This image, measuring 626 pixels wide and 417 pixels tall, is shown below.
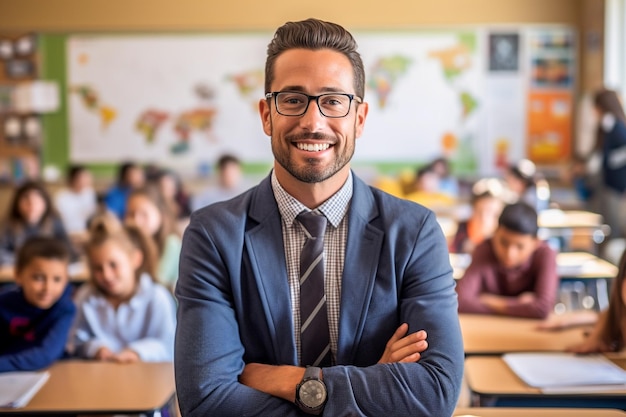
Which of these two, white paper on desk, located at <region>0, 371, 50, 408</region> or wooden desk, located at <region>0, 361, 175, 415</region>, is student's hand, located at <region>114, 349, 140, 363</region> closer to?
wooden desk, located at <region>0, 361, 175, 415</region>

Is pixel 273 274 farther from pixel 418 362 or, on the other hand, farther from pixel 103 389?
pixel 103 389

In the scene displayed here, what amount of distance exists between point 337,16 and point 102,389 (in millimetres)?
6007

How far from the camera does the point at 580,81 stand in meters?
8.05

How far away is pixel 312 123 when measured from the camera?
69.4 inches

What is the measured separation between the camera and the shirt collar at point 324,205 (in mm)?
1896

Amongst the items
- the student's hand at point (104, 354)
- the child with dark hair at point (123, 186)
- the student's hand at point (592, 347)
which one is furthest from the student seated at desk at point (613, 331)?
the child with dark hair at point (123, 186)

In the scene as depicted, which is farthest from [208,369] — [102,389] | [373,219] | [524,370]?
[524,370]

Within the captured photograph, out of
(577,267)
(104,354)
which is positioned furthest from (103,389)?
(577,267)

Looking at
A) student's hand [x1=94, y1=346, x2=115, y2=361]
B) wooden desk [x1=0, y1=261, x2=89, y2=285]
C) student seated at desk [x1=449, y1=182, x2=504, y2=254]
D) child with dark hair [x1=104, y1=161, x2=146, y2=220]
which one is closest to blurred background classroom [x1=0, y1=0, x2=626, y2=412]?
child with dark hair [x1=104, y1=161, x2=146, y2=220]

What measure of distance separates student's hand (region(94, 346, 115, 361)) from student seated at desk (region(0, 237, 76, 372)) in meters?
0.14

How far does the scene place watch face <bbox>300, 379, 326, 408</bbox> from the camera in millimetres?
1762

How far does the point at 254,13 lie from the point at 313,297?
21.5 feet

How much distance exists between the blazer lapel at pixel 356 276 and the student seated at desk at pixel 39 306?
4.88ft

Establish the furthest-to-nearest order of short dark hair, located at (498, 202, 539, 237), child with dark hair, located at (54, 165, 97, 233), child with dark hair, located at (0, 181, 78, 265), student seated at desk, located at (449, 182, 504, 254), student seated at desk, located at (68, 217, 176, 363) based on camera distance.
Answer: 1. child with dark hair, located at (54, 165, 97, 233)
2. child with dark hair, located at (0, 181, 78, 265)
3. student seated at desk, located at (449, 182, 504, 254)
4. short dark hair, located at (498, 202, 539, 237)
5. student seated at desk, located at (68, 217, 176, 363)
